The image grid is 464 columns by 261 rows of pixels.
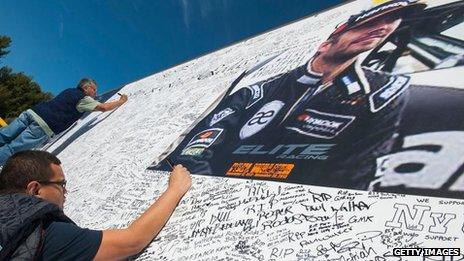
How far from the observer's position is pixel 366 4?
8.10 ft

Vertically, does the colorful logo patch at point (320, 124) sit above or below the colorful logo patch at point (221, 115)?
above

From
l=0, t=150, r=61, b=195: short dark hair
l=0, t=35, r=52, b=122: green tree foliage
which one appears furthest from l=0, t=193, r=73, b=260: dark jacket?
l=0, t=35, r=52, b=122: green tree foliage

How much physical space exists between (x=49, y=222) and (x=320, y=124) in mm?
1049

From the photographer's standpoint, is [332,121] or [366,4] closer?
[332,121]

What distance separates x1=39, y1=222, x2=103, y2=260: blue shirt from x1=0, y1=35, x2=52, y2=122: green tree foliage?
15534mm

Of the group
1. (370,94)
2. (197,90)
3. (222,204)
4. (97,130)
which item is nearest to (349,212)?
(222,204)

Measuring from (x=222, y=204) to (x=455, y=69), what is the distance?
Answer: 0.96 metres

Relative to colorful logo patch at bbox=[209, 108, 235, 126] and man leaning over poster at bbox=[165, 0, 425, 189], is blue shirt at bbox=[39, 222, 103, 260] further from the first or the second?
colorful logo patch at bbox=[209, 108, 235, 126]

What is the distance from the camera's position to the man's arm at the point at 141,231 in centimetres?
141

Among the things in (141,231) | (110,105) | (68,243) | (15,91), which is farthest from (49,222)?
(15,91)

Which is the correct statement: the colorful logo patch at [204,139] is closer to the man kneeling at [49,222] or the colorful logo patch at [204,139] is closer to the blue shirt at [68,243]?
the man kneeling at [49,222]

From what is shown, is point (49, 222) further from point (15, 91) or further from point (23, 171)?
point (15, 91)

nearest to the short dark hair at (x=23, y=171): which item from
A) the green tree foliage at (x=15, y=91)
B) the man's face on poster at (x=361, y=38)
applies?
the man's face on poster at (x=361, y=38)

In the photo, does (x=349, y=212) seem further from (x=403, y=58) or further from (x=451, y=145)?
(x=403, y=58)
